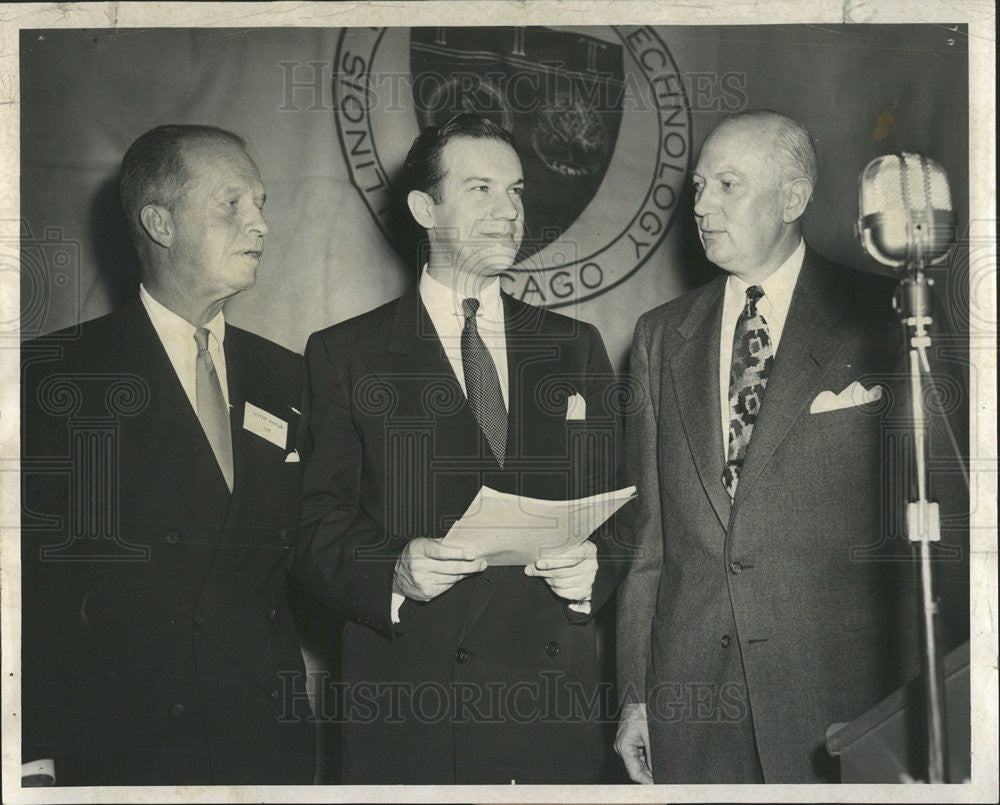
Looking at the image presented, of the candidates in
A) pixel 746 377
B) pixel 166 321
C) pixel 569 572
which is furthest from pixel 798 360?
pixel 166 321

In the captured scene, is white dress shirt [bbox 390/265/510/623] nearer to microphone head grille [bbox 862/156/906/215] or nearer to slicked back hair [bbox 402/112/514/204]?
slicked back hair [bbox 402/112/514/204]

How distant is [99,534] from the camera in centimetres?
302

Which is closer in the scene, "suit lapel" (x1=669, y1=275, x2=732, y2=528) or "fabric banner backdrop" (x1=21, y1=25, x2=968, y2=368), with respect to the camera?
"suit lapel" (x1=669, y1=275, x2=732, y2=528)

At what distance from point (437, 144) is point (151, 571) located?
4.65 feet

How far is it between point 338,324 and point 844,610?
1578 millimetres

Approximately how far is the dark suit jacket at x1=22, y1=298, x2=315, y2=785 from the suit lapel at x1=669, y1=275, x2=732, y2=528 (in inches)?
42.0

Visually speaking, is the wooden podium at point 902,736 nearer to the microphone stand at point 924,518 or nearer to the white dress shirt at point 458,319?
the microphone stand at point 924,518

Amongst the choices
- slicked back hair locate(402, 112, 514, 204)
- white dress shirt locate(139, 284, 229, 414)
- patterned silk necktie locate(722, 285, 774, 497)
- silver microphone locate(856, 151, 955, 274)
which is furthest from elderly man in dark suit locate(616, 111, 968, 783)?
white dress shirt locate(139, 284, 229, 414)

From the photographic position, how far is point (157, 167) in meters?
3.04

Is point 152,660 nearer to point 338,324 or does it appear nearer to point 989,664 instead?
point 338,324

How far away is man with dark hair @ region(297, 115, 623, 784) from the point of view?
2.95m

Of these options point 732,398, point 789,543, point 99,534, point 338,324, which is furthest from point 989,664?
point 99,534

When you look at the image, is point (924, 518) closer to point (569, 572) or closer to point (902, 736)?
point (902, 736)


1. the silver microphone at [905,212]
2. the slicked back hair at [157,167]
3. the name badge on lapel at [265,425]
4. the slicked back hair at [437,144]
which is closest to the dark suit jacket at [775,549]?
the silver microphone at [905,212]
